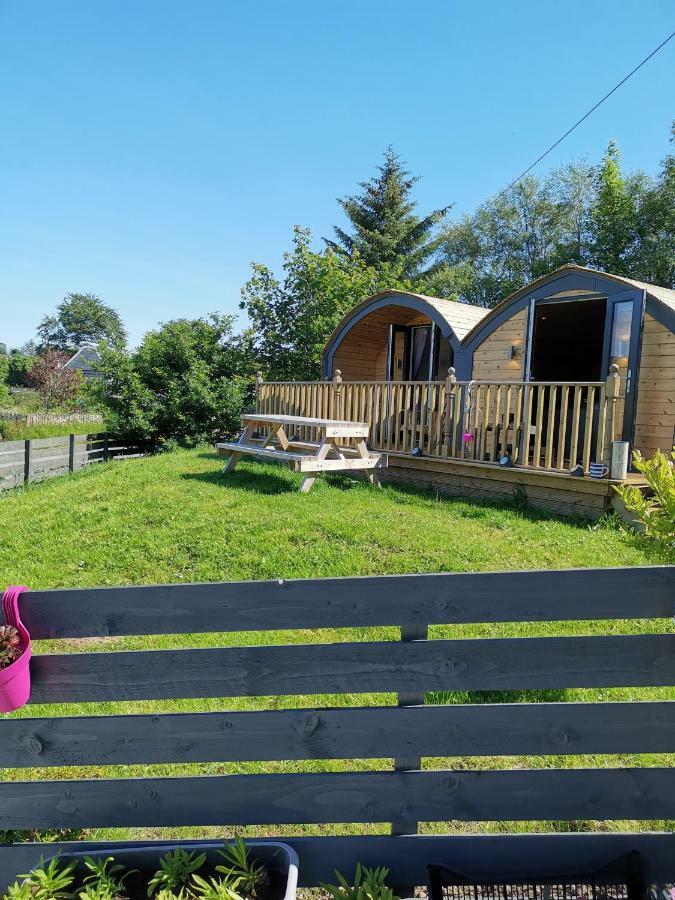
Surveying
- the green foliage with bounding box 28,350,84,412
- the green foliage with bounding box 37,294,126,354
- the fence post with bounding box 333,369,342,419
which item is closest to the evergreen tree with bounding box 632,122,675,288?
the fence post with bounding box 333,369,342,419

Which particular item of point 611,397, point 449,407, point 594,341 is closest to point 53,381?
point 449,407

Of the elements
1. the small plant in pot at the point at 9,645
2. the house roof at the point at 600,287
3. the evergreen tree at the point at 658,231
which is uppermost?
the evergreen tree at the point at 658,231

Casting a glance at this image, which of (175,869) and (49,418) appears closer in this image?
(175,869)

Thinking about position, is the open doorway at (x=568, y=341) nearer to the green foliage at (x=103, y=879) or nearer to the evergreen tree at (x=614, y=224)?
the green foliage at (x=103, y=879)

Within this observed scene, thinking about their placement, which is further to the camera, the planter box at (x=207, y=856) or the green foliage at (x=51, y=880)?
the planter box at (x=207, y=856)

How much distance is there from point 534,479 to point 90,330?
93.1 meters

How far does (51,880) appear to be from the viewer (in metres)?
1.67

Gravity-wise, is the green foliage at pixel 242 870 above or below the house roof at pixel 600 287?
below

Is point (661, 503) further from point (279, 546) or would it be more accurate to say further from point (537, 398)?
point (537, 398)

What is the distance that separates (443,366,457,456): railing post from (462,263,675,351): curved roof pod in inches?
64.3

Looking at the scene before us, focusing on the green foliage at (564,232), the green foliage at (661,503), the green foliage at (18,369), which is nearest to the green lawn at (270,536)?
the green foliage at (661,503)

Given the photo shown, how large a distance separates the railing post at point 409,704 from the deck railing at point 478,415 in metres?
5.64

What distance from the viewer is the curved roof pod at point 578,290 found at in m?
7.69

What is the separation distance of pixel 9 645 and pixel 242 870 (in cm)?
102
